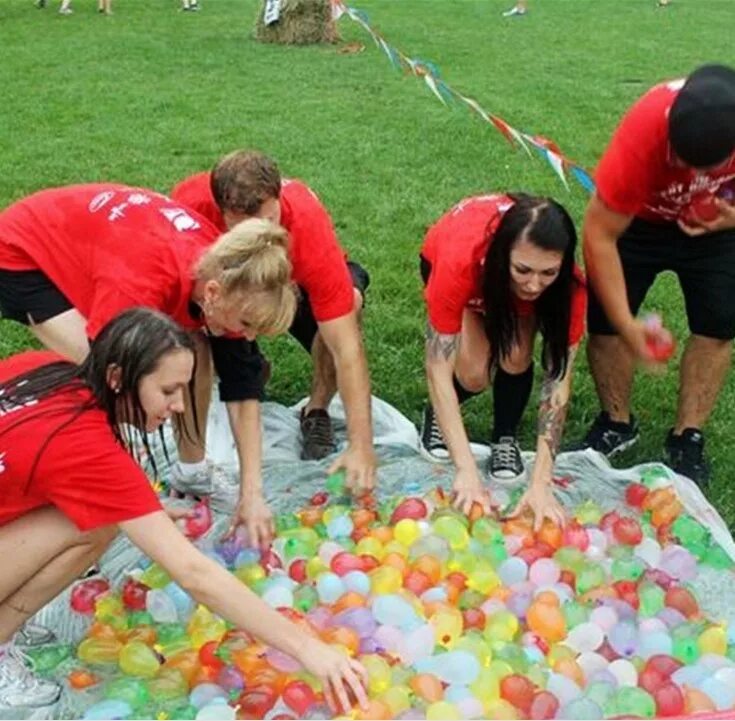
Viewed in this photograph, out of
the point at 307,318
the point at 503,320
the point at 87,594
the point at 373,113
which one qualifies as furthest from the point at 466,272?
the point at 373,113

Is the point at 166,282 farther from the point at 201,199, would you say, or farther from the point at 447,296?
the point at 447,296

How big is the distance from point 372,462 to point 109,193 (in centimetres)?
106

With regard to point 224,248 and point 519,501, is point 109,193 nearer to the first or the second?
point 224,248

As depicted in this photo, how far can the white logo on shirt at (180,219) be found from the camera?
10.1 ft

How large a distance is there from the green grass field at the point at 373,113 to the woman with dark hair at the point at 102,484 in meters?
1.73

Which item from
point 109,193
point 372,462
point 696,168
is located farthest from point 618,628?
point 109,193

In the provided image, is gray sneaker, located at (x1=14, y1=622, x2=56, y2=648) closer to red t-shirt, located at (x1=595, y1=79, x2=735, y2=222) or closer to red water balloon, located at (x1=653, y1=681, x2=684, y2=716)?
red water balloon, located at (x1=653, y1=681, x2=684, y2=716)

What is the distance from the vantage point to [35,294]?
3287 millimetres

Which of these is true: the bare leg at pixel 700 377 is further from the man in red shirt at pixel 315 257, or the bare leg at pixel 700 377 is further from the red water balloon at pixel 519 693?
the red water balloon at pixel 519 693

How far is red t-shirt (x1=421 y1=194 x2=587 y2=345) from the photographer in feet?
11.0

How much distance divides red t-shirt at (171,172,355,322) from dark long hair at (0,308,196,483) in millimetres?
948

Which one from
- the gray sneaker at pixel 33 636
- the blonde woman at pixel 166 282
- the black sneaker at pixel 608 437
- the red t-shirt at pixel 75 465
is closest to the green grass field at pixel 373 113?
the black sneaker at pixel 608 437

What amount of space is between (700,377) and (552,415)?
0.62 meters

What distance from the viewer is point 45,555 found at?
2539 millimetres
